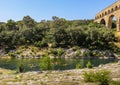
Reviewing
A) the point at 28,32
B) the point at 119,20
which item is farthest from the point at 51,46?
the point at 119,20

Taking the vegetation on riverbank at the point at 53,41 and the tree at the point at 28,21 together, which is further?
the tree at the point at 28,21

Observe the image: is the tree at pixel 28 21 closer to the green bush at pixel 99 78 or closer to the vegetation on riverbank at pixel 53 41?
the vegetation on riverbank at pixel 53 41

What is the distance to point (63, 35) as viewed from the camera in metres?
119

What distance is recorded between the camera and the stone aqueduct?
135900 millimetres

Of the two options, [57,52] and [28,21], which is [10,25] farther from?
[57,52]

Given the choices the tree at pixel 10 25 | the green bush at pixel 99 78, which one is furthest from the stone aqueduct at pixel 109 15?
the green bush at pixel 99 78

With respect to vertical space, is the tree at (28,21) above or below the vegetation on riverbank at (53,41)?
above

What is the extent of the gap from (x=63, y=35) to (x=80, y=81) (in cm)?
9593

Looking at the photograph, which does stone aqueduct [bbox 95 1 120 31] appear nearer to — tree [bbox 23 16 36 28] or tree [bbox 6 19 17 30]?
tree [bbox 23 16 36 28]

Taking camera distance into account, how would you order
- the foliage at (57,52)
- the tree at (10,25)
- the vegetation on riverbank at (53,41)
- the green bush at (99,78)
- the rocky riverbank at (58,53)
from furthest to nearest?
the tree at (10,25)
the vegetation on riverbank at (53,41)
the foliage at (57,52)
the rocky riverbank at (58,53)
the green bush at (99,78)

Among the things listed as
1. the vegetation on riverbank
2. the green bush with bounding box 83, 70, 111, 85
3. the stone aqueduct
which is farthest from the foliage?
the green bush with bounding box 83, 70, 111, 85

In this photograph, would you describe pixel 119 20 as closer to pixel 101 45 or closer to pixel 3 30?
pixel 101 45

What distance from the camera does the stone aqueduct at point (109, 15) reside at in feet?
446

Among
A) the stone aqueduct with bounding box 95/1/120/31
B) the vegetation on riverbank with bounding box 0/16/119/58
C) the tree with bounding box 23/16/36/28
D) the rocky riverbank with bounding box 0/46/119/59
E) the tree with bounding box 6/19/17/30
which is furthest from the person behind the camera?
the tree with bounding box 23/16/36/28
